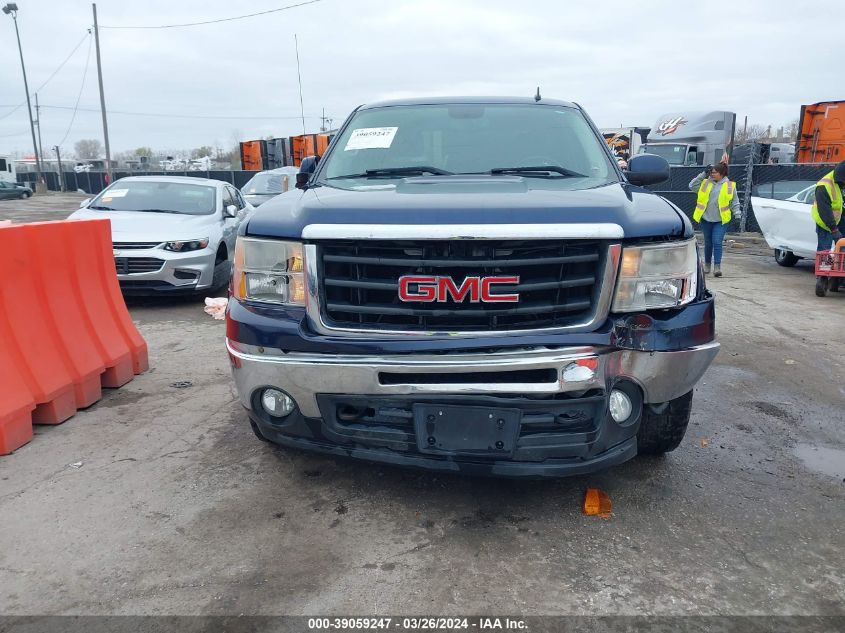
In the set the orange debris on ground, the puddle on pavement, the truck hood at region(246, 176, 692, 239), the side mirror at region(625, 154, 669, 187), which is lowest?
the puddle on pavement

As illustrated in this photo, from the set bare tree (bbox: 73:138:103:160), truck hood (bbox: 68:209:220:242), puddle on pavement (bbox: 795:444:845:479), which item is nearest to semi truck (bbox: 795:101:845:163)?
truck hood (bbox: 68:209:220:242)

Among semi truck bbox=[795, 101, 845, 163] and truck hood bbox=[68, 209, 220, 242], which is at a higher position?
semi truck bbox=[795, 101, 845, 163]

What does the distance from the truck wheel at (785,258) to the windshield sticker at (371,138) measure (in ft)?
31.0

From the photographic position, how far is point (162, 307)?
26.0 ft

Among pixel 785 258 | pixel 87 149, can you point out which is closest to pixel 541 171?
pixel 785 258

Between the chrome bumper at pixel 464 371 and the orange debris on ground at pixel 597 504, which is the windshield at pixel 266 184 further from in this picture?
the orange debris on ground at pixel 597 504

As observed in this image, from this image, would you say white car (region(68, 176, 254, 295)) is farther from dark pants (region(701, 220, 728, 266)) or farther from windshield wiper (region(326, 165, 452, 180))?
dark pants (region(701, 220, 728, 266))

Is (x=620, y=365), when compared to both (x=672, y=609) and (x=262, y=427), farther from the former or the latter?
(x=262, y=427)

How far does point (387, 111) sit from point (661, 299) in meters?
2.39

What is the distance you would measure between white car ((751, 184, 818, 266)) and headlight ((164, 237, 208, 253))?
28.6ft

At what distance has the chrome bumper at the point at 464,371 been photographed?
Result: 2.68 metres

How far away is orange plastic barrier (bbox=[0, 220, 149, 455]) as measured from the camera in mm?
3830

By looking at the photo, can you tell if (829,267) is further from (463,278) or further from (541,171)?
(463,278)

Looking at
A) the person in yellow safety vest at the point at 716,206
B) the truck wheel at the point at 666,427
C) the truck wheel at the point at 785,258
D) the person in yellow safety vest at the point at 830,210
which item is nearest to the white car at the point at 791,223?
the truck wheel at the point at 785,258
